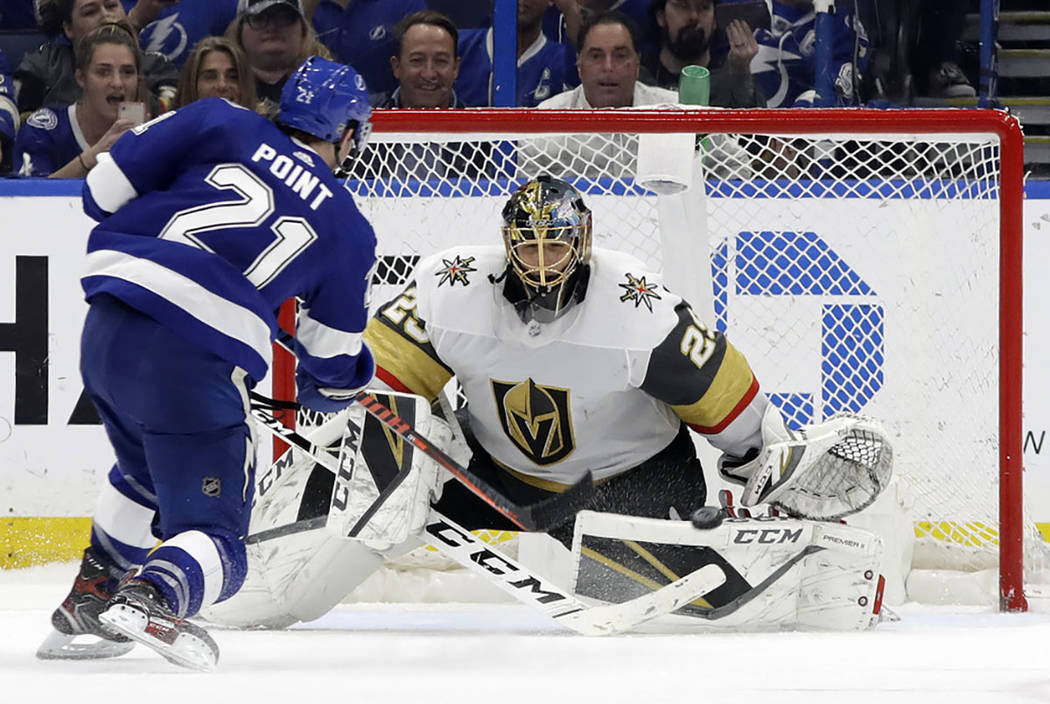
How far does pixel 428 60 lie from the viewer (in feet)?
13.6

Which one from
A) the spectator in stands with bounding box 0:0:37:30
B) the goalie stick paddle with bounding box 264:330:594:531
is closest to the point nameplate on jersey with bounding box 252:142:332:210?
the goalie stick paddle with bounding box 264:330:594:531

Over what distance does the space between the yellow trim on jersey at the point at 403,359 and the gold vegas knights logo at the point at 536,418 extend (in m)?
0.14

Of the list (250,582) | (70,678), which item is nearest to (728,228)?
(250,582)

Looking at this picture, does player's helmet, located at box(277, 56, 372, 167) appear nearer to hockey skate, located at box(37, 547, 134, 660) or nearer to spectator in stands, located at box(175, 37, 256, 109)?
hockey skate, located at box(37, 547, 134, 660)

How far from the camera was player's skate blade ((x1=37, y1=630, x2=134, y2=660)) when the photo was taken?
81.8 inches

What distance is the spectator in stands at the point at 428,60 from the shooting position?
416 centimetres

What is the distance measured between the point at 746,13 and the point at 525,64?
73cm

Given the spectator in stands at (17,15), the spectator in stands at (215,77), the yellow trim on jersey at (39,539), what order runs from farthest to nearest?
1. the spectator in stands at (17,15)
2. the spectator in stands at (215,77)
3. the yellow trim on jersey at (39,539)

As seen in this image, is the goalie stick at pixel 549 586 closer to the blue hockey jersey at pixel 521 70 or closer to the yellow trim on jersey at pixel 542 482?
the yellow trim on jersey at pixel 542 482

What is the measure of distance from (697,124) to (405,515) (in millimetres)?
1112

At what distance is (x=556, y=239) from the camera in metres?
2.56

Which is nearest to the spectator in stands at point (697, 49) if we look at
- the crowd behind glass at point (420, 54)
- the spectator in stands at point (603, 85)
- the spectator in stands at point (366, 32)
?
the crowd behind glass at point (420, 54)

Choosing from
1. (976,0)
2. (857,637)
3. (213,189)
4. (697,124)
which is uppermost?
(976,0)

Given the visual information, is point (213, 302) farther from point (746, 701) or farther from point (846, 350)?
point (846, 350)
